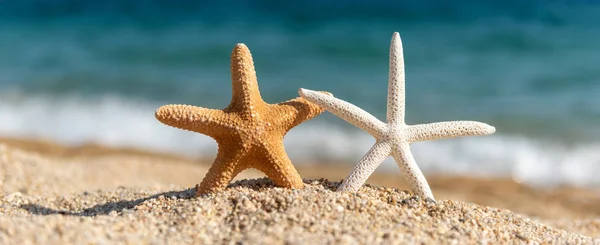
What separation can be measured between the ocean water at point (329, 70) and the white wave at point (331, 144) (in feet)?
0.09

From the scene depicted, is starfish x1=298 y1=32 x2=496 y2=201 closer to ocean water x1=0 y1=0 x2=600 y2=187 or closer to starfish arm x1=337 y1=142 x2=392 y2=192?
starfish arm x1=337 y1=142 x2=392 y2=192

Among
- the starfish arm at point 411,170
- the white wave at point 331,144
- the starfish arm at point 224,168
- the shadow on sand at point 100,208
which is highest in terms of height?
the white wave at point 331,144

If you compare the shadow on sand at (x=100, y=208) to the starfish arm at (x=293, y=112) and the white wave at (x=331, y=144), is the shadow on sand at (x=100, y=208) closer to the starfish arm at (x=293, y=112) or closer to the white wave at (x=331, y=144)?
the starfish arm at (x=293, y=112)

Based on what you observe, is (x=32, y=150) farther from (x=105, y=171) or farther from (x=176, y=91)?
(x=176, y=91)

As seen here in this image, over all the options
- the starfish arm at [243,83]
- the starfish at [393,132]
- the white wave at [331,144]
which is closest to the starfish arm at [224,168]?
the starfish arm at [243,83]

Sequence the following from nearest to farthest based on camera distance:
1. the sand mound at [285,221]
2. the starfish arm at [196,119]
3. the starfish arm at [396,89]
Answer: the sand mound at [285,221], the starfish arm at [196,119], the starfish arm at [396,89]

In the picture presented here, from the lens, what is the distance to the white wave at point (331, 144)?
7922 mm

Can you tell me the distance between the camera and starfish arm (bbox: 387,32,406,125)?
378 cm

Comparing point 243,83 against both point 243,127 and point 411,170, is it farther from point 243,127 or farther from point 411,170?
point 411,170

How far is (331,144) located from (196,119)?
17.7ft

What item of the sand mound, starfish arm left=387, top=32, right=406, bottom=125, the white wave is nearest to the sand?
the sand mound

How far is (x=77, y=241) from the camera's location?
2.71 meters

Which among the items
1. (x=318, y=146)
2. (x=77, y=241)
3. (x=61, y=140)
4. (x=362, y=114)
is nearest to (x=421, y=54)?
(x=318, y=146)

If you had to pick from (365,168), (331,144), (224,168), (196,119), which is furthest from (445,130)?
(331,144)
